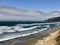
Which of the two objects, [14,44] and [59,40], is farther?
[14,44]

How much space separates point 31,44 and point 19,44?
1680 mm

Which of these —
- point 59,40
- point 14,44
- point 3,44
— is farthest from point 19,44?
point 59,40

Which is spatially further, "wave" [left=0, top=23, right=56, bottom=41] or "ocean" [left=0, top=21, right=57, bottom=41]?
"ocean" [left=0, top=21, right=57, bottom=41]

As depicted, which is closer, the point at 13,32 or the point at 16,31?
the point at 13,32

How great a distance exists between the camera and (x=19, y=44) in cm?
2333

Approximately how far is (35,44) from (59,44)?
6.30 m

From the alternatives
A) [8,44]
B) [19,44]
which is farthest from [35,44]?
[8,44]

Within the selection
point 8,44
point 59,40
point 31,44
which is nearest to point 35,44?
point 31,44

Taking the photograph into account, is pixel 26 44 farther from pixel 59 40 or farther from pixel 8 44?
pixel 59 40

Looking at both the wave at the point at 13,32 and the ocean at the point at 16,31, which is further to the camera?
the ocean at the point at 16,31

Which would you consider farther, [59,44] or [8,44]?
[8,44]

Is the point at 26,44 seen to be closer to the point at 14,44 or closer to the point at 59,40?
the point at 14,44

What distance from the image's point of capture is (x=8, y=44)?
2331 centimetres

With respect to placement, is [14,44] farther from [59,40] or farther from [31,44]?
[59,40]
